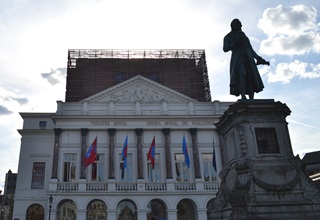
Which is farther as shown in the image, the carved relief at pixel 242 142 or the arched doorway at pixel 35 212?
the arched doorway at pixel 35 212

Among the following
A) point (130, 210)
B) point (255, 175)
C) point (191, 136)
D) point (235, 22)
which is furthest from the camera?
point (191, 136)

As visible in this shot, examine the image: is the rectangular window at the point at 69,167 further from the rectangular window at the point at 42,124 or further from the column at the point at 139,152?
the column at the point at 139,152

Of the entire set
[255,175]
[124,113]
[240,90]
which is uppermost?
[124,113]

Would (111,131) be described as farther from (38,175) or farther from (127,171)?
(38,175)

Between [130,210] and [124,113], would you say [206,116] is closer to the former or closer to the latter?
[124,113]

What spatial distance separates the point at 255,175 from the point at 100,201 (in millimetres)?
22052

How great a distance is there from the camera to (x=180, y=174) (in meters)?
28.3

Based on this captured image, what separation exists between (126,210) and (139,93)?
11.2 meters

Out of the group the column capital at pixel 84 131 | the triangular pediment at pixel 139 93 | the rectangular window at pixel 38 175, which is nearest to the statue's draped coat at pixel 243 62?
the column capital at pixel 84 131

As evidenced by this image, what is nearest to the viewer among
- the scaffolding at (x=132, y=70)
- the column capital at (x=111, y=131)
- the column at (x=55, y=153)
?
the column at (x=55, y=153)

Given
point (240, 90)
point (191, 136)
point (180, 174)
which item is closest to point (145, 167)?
point (180, 174)

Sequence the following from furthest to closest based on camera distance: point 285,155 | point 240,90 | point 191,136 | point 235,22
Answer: point 191,136
point 235,22
point 240,90
point 285,155

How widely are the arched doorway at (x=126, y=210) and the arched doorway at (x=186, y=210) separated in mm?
3996

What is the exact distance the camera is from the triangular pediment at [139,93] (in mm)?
30812
